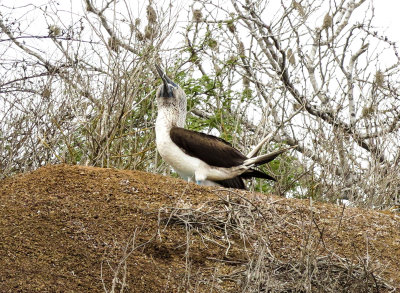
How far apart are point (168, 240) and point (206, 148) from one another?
2.14m

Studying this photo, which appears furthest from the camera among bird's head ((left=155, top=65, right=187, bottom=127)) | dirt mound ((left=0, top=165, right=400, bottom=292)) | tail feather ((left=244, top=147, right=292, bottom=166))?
bird's head ((left=155, top=65, right=187, bottom=127))

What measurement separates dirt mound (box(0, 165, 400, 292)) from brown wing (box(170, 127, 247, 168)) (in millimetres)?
888

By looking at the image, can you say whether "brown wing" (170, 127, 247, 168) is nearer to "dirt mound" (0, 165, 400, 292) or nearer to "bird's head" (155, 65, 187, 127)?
"bird's head" (155, 65, 187, 127)

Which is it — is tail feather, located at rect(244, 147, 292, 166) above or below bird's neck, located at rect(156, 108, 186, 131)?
below

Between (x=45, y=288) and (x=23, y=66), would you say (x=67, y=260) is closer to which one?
(x=45, y=288)

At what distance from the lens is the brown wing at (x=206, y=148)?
7973 mm

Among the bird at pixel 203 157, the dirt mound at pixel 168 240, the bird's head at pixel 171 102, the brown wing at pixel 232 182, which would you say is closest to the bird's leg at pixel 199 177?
the bird at pixel 203 157

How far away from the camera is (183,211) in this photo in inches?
247

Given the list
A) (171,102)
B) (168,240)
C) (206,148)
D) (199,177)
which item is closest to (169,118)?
(171,102)

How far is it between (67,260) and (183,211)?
112cm

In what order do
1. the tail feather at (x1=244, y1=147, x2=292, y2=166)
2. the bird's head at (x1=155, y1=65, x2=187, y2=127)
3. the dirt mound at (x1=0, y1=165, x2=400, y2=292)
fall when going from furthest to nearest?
the bird's head at (x1=155, y1=65, x2=187, y2=127)
the tail feather at (x1=244, y1=147, x2=292, y2=166)
the dirt mound at (x1=0, y1=165, x2=400, y2=292)

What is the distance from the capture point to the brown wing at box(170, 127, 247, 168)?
26.2ft

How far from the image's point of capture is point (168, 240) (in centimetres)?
601

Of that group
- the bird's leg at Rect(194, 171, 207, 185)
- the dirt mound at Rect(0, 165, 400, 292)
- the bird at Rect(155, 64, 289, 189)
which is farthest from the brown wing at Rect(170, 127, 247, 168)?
the dirt mound at Rect(0, 165, 400, 292)
